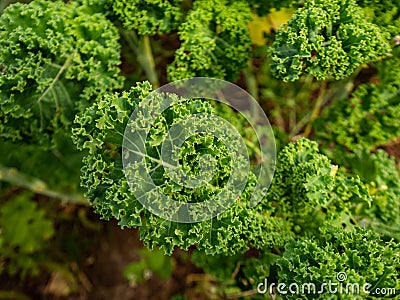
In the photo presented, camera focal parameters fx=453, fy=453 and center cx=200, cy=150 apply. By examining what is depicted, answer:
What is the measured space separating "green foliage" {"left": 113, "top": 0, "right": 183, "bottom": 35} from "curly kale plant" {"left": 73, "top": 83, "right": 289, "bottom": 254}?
599 mm

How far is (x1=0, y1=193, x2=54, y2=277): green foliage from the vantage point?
3.40 metres

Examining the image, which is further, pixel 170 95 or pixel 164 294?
pixel 164 294

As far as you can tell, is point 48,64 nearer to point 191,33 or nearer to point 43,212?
point 191,33

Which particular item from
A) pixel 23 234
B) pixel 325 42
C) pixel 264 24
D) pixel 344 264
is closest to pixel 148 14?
pixel 264 24

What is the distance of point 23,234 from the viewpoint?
339cm

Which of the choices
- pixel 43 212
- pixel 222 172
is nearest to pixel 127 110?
pixel 222 172

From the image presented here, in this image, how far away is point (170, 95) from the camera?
1943mm

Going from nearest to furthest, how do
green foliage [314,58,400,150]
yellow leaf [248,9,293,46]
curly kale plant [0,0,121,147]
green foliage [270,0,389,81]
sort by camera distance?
green foliage [270,0,389,81] → curly kale plant [0,0,121,147] → green foliage [314,58,400,150] → yellow leaf [248,9,293,46]

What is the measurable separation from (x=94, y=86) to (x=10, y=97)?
0.42 metres

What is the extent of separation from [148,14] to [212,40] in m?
0.38

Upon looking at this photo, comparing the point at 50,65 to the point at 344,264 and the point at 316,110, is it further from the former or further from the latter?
the point at 316,110

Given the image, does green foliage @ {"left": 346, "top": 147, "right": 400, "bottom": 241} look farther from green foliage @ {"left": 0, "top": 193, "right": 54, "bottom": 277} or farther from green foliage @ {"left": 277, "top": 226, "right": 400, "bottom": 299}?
green foliage @ {"left": 0, "top": 193, "right": 54, "bottom": 277}

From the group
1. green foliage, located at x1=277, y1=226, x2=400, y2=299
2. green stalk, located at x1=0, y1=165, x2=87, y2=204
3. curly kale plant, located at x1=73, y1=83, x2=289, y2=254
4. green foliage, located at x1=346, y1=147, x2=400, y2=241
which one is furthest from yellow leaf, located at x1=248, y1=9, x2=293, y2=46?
green stalk, located at x1=0, y1=165, x2=87, y2=204

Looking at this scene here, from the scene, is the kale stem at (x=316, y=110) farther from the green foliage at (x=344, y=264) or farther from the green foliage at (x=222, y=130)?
the green foliage at (x=344, y=264)
